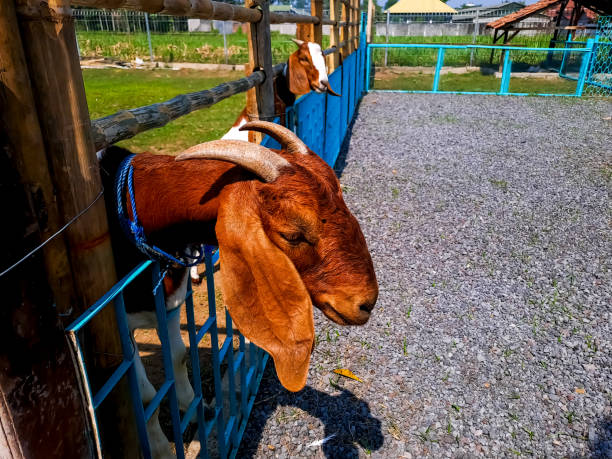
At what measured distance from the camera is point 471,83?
18484mm

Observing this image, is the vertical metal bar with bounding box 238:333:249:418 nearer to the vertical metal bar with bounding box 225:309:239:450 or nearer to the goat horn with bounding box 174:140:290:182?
the vertical metal bar with bounding box 225:309:239:450

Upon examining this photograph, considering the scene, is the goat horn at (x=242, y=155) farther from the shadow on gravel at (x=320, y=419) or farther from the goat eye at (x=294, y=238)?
the shadow on gravel at (x=320, y=419)

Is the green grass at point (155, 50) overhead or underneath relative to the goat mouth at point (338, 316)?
underneath

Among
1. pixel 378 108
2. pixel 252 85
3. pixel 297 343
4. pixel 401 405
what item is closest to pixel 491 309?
pixel 401 405

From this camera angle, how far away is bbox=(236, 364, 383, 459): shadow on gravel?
292 cm

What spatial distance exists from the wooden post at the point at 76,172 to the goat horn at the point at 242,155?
36 cm

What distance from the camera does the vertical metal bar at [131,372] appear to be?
4.63ft

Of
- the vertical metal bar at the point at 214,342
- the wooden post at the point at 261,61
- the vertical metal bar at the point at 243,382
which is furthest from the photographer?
the wooden post at the point at 261,61

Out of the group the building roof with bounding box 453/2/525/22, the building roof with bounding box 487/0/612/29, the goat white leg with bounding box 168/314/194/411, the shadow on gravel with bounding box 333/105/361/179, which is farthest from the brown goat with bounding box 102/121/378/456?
the building roof with bounding box 453/2/525/22

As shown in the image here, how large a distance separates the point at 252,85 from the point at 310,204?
7.11 feet

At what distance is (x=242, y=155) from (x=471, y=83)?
62.2 ft

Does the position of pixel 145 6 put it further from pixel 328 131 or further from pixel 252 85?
pixel 328 131

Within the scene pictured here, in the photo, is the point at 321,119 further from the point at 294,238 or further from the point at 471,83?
the point at 471,83

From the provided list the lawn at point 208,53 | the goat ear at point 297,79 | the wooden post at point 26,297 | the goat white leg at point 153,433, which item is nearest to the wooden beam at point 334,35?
the goat ear at point 297,79
